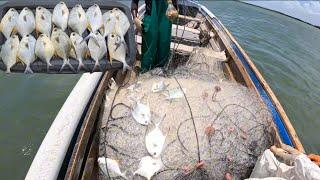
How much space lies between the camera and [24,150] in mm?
5719

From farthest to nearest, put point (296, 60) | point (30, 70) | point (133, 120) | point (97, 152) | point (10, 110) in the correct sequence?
point (296, 60), point (10, 110), point (30, 70), point (97, 152), point (133, 120)

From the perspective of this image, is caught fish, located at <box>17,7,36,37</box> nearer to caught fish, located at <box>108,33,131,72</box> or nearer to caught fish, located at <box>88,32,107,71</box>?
caught fish, located at <box>88,32,107,71</box>

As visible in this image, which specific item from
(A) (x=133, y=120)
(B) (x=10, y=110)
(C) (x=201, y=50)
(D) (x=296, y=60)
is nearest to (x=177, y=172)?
(A) (x=133, y=120)

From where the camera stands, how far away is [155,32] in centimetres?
523

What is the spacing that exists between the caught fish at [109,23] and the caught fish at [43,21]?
0.64 meters

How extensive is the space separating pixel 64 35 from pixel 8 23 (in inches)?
25.3

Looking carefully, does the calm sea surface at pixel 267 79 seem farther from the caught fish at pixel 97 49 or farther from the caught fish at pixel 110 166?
the caught fish at pixel 110 166

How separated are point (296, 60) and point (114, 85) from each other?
7.26 meters

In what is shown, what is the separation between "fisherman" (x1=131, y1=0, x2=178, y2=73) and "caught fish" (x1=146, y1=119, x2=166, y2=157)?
1.93 m

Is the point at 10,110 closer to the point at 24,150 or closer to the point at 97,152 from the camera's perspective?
the point at 24,150

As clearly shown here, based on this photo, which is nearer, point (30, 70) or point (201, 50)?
point (30, 70)

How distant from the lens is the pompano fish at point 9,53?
13.7ft

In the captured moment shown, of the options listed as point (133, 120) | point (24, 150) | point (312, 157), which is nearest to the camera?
point (312, 157)

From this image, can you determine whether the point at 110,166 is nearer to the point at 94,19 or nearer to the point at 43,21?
the point at 94,19
